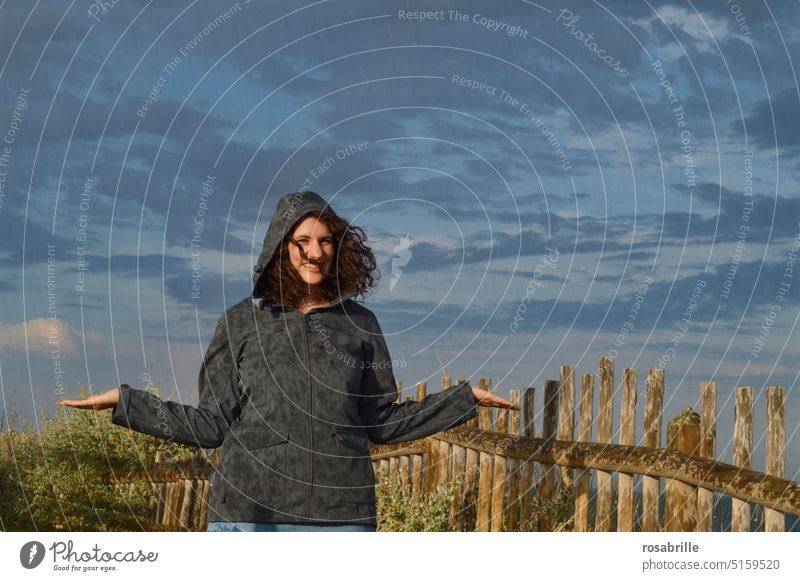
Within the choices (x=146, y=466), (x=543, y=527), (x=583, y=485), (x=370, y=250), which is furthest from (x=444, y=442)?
(x=370, y=250)

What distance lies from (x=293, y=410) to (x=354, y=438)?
34cm

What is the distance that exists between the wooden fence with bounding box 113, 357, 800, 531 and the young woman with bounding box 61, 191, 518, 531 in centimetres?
187

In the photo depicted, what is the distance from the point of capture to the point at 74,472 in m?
10.6

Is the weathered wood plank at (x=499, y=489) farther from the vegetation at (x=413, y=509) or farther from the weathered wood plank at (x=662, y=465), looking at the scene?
the vegetation at (x=413, y=509)

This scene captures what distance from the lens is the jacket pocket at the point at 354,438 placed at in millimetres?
4902

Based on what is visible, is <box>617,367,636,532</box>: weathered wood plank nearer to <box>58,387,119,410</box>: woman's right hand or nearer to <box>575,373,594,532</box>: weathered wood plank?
<box>575,373,594,532</box>: weathered wood plank

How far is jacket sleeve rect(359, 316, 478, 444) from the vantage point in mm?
5141

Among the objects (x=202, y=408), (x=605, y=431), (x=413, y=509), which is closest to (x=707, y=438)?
(x=605, y=431)

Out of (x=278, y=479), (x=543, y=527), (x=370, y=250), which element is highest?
(x=370, y=250)

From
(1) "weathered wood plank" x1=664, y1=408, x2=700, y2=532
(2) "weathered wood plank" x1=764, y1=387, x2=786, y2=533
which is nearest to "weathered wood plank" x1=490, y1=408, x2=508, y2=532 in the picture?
(1) "weathered wood plank" x1=664, y1=408, x2=700, y2=532

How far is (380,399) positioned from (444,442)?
5.30 m
